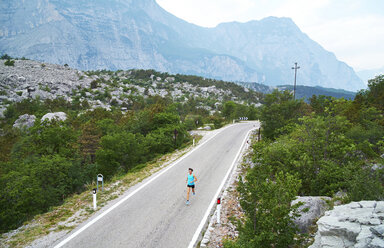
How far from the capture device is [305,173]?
958cm

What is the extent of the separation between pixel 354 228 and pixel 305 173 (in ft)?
17.7

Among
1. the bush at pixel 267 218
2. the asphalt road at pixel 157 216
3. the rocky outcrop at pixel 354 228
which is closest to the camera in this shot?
the rocky outcrop at pixel 354 228

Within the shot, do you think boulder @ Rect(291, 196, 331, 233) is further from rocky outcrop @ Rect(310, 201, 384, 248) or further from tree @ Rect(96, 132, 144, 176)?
tree @ Rect(96, 132, 144, 176)

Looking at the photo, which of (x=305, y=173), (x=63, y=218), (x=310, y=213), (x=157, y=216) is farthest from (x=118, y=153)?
(x=310, y=213)

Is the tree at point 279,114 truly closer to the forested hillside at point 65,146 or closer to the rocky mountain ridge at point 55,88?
the forested hillside at point 65,146

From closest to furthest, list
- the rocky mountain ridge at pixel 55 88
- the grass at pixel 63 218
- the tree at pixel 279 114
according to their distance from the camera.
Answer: the grass at pixel 63 218, the tree at pixel 279 114, the rocky mountain ridge at pixel 55 88

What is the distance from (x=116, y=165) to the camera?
A: 1997 centimetres

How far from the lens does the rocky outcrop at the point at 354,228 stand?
401 centimetres

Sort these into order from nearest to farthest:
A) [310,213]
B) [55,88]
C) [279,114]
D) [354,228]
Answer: [354,228]
[310,213]
[279,114]
[55,88]

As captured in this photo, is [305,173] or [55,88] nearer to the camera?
[305,173]

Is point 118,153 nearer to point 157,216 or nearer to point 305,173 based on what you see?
point 157,216

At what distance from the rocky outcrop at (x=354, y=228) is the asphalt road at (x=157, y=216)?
12.9 ft

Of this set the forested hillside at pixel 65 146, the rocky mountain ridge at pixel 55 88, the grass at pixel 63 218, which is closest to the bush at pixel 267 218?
the grass at pixel 63 218

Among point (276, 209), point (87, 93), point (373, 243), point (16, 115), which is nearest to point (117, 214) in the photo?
point (276, 209)
